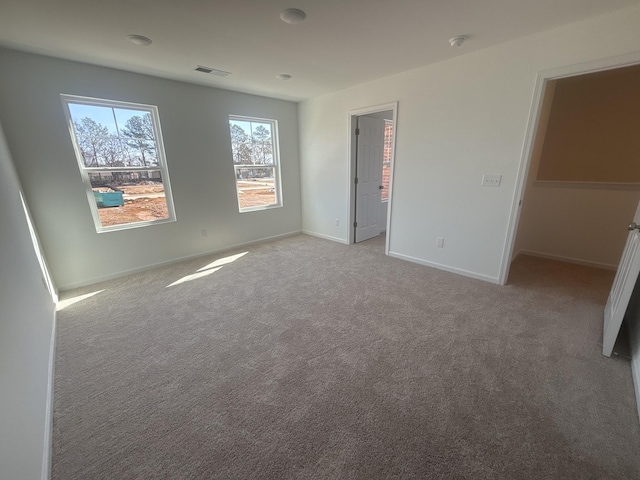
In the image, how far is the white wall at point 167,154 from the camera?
8.28 ft

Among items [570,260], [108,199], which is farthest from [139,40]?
[570,260]

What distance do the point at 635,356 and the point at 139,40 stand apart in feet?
14.7

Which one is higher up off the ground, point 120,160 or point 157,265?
point 120,160

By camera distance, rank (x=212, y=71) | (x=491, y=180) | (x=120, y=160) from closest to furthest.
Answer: (x=491, y=180)
(x=212, y=71)
(x=120, y=160)

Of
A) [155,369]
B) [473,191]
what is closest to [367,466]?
[155,369]

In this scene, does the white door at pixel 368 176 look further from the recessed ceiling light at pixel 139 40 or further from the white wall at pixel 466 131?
the recessed ceiling light at pixel 139 40

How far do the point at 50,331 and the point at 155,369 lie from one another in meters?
1.07

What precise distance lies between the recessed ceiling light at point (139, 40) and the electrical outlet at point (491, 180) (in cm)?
351

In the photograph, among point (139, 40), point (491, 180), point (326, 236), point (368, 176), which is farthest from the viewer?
point (326, 236)

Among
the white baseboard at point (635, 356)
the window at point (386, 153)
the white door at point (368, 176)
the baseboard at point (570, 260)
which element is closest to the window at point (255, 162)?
the white door at point (368, 176)

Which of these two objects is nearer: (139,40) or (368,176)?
(139,40)

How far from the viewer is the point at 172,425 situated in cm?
140

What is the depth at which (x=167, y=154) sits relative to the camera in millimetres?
3387

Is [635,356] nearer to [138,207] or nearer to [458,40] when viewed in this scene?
[458,40]
